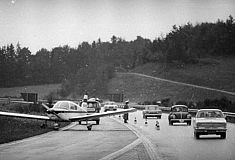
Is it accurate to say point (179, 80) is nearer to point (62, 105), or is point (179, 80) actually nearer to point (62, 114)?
point (62, 105)

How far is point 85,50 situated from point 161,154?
17414cm

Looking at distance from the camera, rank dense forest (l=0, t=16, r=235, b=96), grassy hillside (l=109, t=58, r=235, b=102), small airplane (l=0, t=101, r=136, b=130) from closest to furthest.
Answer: small airplane (l=0, t=101, r=136, b=130) → grassy hillside (l=109, t=58, r=235, b=102) → dense forest (l=0, t=16, r=235, b=96)

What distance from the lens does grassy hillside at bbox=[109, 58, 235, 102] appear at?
11194 centimetres

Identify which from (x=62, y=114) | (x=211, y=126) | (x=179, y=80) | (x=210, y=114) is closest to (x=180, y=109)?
(x=62, y=114)

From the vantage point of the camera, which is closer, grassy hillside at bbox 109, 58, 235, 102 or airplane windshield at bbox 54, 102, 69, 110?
airplane windshield at bbox 54, 102, 69, 110

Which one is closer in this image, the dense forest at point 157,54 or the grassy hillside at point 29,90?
the grassy hillside at point 29,90

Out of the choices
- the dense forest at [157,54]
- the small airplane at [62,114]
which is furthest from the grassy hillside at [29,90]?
the small airplane at [62,114]

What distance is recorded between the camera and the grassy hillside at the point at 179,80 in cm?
11194

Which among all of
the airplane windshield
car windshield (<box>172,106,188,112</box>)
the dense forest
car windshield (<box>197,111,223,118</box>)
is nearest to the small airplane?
the airplane windshield

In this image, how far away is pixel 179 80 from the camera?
424 ft

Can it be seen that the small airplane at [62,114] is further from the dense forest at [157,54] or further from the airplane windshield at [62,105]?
the dense forest at [157,54]

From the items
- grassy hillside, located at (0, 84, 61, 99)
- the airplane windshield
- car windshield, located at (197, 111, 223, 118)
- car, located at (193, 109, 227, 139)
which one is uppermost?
grassy hillside, located at (0, 84, 61, 99)

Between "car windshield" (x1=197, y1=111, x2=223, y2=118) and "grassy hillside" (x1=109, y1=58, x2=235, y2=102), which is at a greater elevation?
"grassy hillside" (x1=109, y1=58, x2=235, y2=102)

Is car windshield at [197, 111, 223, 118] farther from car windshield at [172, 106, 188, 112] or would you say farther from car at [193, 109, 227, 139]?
car windshield at [172, 106, 188, 112]
